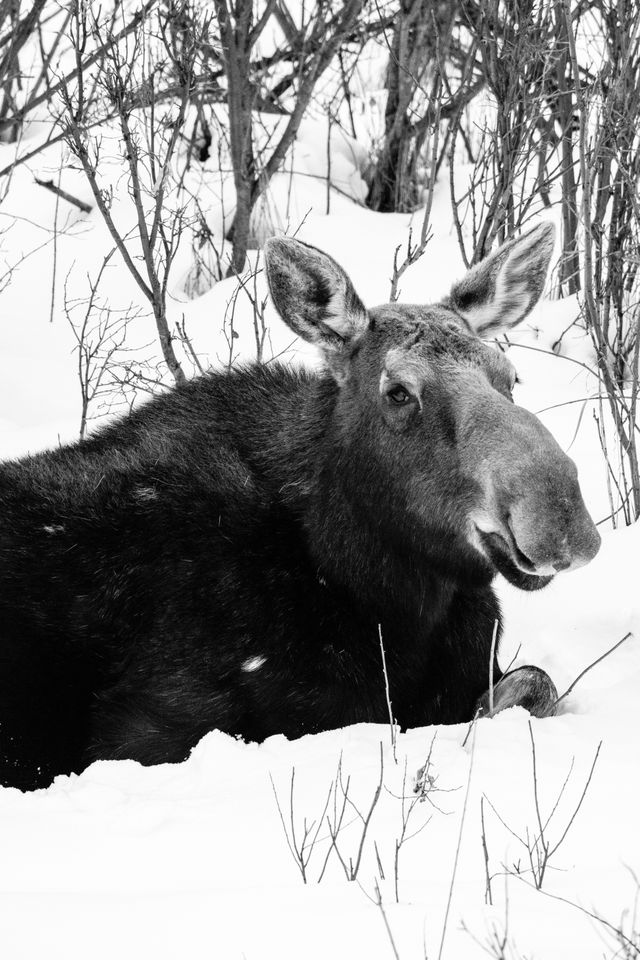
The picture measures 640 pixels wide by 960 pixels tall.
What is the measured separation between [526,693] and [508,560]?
94cm

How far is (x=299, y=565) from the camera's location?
4.66m

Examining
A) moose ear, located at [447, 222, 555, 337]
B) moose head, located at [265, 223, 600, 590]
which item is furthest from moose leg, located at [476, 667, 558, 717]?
moose ear, located at [447, 222, 555, 337]

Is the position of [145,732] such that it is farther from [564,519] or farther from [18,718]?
[564,519]

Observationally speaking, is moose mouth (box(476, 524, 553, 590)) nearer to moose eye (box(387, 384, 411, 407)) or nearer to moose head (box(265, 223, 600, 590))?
moose head (box(265, 223, 600, 590))

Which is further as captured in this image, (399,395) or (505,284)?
(505,284)

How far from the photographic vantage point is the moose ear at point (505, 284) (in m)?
5.00

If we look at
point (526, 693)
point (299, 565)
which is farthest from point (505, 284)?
point (526, 693)

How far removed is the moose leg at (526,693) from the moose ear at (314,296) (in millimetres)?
1470

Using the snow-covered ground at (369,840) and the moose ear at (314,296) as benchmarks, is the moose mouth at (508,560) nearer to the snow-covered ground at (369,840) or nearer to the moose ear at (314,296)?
the snow-covered ground at (369,840)

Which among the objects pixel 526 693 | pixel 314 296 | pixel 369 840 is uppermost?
pixel 314 296

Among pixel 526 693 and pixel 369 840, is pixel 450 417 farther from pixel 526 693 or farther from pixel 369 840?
pixel 369 840

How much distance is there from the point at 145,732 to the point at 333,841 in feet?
4.41

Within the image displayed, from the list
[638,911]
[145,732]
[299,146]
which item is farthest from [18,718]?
[299,146]

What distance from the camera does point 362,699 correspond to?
14.6ft
